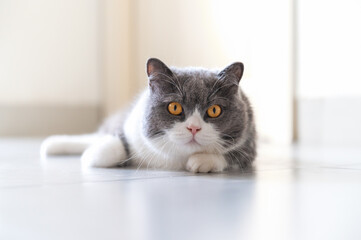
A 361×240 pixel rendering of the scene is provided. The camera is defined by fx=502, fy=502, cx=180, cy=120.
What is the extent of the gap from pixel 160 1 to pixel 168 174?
2.81m

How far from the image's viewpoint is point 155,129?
1.68 metres

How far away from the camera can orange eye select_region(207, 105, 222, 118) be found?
1.64 meters

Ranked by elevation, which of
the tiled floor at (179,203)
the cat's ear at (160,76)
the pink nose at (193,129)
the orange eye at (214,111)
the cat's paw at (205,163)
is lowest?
the tiled floor at (179,203)

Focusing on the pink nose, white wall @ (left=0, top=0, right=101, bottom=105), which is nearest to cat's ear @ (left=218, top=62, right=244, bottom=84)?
the pink nose

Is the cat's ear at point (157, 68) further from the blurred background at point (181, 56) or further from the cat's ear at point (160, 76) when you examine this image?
the blurred background at point (181, 56)

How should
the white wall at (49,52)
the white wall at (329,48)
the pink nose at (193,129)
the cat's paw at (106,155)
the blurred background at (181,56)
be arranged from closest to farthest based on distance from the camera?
the pink nose at (193,129) < the cat's paw at (106,155) < the white wall at (329,48) < the blurred background at (181,56) < the white wall at (49,52)

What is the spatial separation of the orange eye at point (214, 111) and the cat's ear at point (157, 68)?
185mm

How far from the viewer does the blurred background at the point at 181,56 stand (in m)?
2.86

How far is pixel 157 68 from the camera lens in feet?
5.63

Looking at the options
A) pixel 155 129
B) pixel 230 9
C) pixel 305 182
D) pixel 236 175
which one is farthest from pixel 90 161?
pixel 230 9

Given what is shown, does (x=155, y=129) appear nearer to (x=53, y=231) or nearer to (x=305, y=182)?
(x=305, y=182)

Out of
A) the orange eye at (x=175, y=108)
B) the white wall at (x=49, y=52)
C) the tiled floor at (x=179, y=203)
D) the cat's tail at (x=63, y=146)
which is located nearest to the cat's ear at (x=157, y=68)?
the orange eye at (x=175, y=108)

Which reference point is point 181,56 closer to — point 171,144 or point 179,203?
point 171,144

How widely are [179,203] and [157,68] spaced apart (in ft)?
2.33
